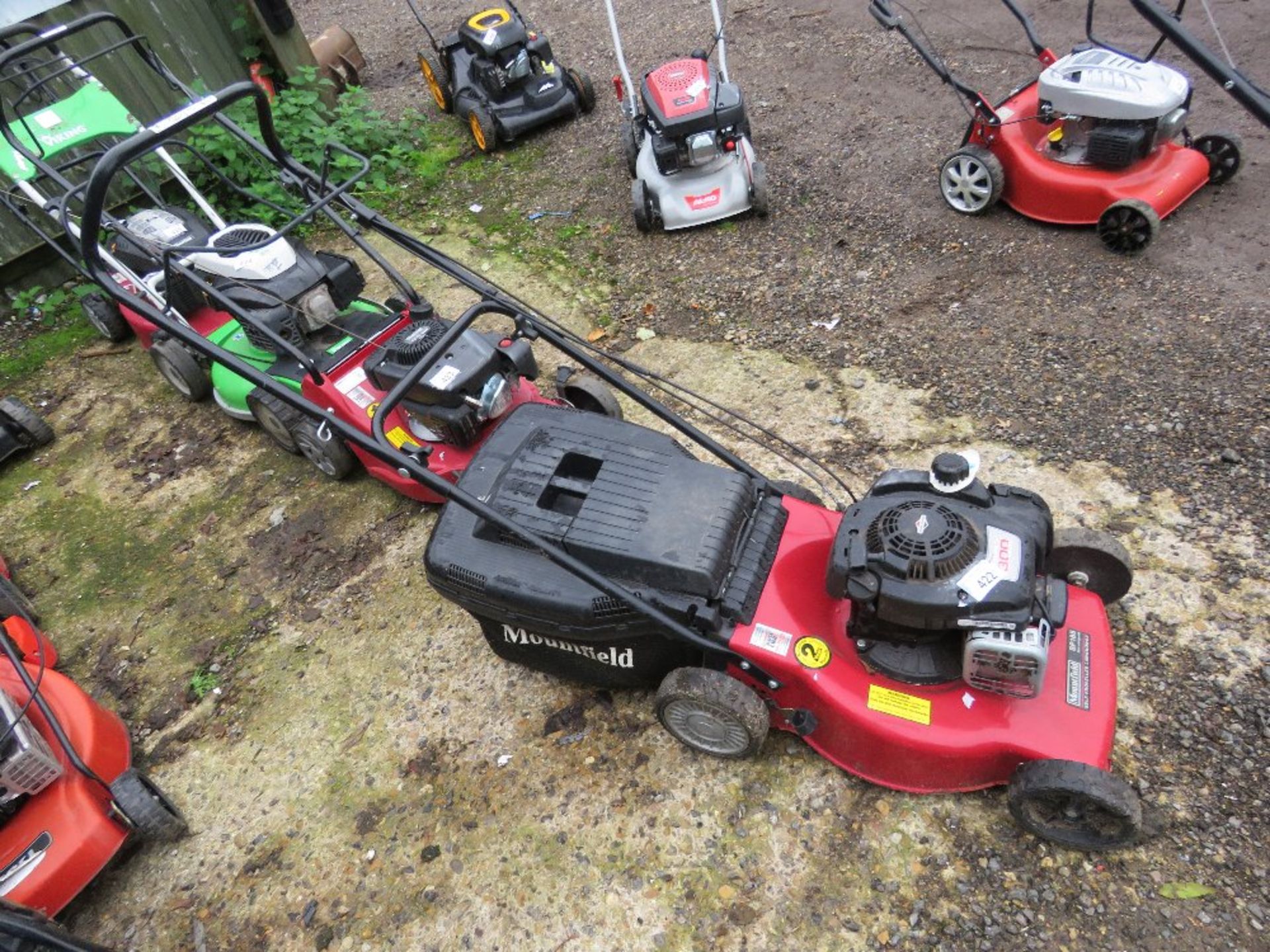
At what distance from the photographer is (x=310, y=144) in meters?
6.33

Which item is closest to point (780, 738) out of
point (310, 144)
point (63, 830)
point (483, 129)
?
point (63, 830)

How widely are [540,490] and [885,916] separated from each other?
1.61 metres

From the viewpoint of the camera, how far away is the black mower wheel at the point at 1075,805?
2.09 meters

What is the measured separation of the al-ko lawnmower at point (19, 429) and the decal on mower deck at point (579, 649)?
3.60 meters

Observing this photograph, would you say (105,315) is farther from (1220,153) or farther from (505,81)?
(1220,153)

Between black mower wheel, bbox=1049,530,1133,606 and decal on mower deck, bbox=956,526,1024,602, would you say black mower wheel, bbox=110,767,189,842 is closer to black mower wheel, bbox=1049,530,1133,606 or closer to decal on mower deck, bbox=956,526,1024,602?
decal on mower deck, bbox=956,526,1024,602

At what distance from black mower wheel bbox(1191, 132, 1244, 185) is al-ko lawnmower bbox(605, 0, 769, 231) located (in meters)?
2.45

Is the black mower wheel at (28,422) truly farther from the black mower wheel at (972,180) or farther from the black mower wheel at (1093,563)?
the black mower wheel at (972,180)

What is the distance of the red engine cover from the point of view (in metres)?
4.84

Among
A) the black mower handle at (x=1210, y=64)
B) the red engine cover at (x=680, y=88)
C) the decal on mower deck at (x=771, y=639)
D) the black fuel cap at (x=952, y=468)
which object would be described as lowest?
the decal on mower deck at (x=771, y=639)

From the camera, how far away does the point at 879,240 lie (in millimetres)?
4840

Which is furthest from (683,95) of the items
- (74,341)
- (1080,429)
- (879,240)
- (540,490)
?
(74,341)

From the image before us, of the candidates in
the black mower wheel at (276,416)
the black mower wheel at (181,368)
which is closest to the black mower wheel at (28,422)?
the black mower wheel at (181,368)

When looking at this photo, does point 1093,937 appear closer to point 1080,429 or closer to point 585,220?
point 1080,429
